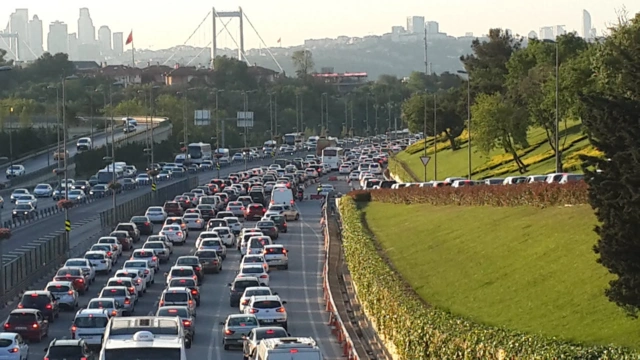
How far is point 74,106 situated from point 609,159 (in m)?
164

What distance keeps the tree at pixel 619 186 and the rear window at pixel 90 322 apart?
15857 millimetres

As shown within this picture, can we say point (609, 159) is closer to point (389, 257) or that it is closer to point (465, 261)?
point (465, 261)

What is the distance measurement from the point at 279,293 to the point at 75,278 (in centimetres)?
757

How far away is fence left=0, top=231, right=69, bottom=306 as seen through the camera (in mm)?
51656

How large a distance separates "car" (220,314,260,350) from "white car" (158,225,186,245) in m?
32.6

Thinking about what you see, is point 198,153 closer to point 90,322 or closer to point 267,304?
point 267,304

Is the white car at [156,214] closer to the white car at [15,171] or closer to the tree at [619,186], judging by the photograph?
the white car at [15,171]

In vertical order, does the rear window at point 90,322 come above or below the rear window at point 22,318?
above

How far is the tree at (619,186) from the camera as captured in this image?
26.1 meters

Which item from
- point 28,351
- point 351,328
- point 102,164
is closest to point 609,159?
point 351,328

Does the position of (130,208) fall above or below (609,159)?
below

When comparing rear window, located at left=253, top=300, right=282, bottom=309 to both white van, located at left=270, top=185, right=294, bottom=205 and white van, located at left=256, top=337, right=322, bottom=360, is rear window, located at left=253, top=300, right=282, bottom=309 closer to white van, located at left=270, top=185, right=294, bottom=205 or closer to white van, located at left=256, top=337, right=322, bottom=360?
white van, located at left=256, top=337, right=322, bottom=360

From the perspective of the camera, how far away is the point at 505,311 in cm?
3234

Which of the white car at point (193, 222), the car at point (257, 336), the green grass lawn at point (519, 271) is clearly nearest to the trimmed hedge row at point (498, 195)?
the green grass lawn at point (519, 271)
